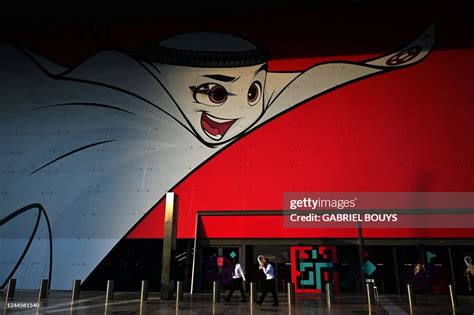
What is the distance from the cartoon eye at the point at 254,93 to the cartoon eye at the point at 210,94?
3.45ft

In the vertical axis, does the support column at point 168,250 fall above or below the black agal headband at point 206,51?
below

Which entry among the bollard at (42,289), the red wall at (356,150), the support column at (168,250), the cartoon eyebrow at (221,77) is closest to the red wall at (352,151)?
the red wall at (356,150)

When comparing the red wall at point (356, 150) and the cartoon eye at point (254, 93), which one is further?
the cartoon eye at point (254, 93)

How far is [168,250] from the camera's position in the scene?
37.0 ft

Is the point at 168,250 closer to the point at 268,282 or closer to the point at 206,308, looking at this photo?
the point at 206,308

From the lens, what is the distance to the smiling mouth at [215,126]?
54.3 ft

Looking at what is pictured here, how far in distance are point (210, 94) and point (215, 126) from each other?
5.30 ft

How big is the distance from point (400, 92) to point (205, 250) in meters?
10.5

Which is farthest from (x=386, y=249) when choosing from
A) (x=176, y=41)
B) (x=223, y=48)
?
(x=176, y=41)

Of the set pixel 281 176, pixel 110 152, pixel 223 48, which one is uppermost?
pixel 223 48

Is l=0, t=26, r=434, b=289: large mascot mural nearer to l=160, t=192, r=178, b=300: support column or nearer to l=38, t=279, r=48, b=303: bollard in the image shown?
l=38, t=279, r=48, b=303: bollard

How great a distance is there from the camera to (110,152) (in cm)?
1683

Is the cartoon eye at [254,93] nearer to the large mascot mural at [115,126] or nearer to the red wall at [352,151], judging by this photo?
the large mascot mural at [115,126]

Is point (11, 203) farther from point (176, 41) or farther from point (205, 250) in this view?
point (176, 41)
